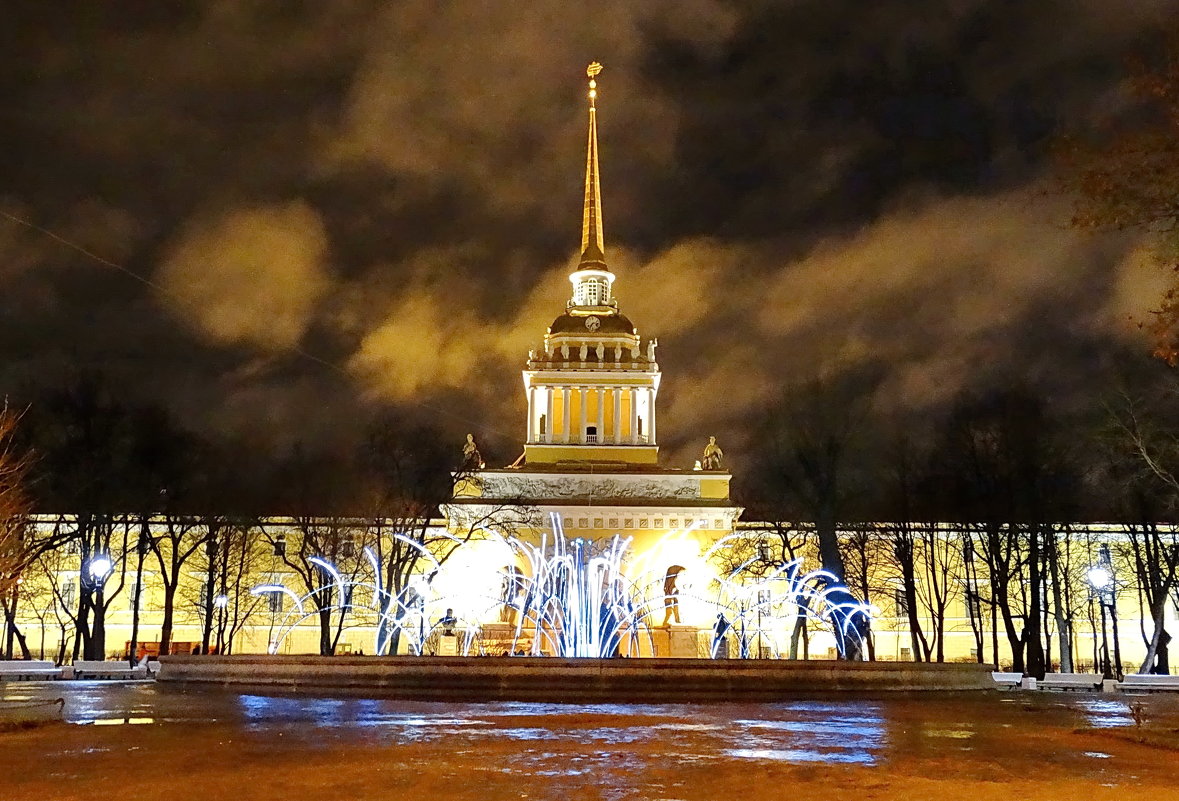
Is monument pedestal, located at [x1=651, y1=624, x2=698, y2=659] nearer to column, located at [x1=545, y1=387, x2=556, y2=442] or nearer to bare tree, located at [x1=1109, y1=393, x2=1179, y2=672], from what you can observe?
bare tree, located at [x1=1109, y1=393, x2=1179, y2=672]

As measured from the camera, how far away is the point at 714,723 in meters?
12.8

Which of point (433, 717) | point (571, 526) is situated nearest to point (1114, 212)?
point (433, 717)

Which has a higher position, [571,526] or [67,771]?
[571,526]

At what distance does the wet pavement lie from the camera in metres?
7.88

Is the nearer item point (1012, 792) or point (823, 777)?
point (1012, 792)

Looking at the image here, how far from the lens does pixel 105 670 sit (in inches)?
1110

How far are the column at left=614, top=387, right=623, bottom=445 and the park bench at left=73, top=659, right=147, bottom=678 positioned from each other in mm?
36244

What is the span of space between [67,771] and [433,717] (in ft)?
17.7

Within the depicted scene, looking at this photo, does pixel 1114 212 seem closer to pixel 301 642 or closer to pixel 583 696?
Answer: pixel 583 696

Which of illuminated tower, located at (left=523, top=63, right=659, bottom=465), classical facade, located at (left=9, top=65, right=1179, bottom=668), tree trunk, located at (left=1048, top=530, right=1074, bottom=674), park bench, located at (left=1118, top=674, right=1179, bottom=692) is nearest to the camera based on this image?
park bench, located at (left=1118, top=674, right=1179, bottom=692)

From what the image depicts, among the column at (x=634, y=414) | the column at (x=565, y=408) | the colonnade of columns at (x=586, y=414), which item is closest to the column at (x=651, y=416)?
the colonnade of columns at (x=586, y=414)

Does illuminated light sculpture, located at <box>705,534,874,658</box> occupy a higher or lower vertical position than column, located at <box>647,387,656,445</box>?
lower

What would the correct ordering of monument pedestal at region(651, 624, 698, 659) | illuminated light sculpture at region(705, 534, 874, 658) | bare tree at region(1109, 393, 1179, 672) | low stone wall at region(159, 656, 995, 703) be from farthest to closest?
monument pedestal at region(651, 624, 698, 659) → illuminated light sculpture at region(705, 534, 874, 658) → bare tree at region(1109, 393, 1179, 672) → low stone wall at region(159, 656, 995, 703)

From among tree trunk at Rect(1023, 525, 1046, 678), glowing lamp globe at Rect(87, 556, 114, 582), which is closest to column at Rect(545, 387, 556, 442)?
glowing lamp globe at Rect(87, 556, 114, 582)
